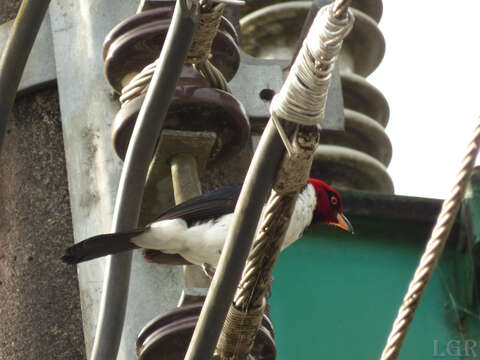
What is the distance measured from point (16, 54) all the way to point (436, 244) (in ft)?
4.71

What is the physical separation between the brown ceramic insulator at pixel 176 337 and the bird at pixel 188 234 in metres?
0.27

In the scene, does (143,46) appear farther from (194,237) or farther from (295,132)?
(295,132)

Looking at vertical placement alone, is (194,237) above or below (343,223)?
above

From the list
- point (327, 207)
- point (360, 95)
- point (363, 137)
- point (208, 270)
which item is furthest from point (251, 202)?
point (360, 95)

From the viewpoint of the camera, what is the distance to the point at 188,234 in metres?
3.89

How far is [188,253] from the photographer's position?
3.72m

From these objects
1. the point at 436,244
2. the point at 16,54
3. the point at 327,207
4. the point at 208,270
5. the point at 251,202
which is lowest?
the point at 327,207

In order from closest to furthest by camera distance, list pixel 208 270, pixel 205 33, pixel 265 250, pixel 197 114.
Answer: pixel 265 250
pixel 205 33
pixel 197 114
pixel 208 270

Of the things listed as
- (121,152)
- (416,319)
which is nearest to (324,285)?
(416,319)

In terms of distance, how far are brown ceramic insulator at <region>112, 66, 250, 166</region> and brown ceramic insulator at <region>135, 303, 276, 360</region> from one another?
56 cm

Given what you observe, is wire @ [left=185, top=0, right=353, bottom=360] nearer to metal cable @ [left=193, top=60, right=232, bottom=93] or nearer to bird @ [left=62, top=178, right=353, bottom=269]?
bird @ [left=62, top=178, right=353, bottom=269]

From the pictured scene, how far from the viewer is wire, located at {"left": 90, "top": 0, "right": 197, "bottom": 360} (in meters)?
2.70

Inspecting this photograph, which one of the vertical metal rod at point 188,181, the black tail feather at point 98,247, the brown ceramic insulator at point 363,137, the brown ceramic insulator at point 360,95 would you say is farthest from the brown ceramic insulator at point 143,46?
the brown ceramic insulator at point 360,95

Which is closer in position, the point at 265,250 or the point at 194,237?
the point at 265,250
